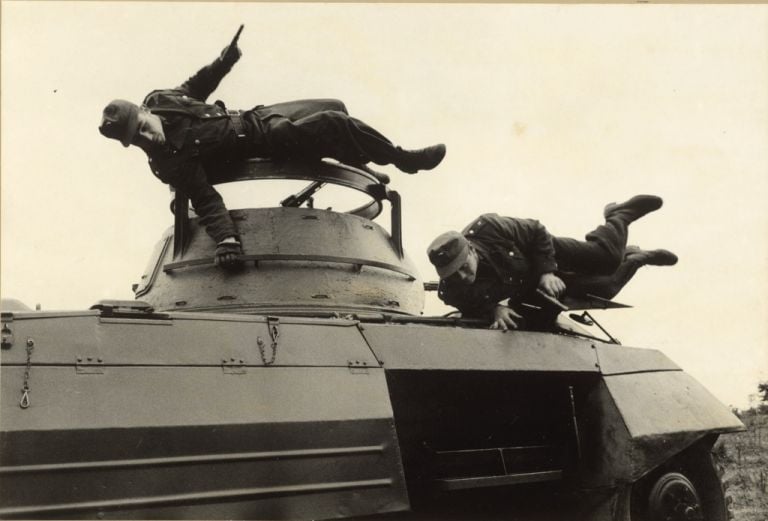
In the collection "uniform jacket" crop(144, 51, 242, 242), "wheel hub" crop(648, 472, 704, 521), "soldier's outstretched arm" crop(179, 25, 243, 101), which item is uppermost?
"soldier's outstretched arm" crop(179, 25, 243, 101)

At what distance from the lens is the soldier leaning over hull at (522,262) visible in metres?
5.52

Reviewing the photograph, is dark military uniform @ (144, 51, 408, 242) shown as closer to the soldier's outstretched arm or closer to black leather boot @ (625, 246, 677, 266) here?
the soldier's outstretched arm

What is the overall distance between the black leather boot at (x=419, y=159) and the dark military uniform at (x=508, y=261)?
1007mm

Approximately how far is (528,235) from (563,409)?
1.22 meters

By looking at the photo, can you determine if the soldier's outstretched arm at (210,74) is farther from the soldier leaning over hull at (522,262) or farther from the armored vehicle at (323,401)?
the soldier leaning over hull at (522,262)

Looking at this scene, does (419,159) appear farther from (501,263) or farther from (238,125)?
(238,125)

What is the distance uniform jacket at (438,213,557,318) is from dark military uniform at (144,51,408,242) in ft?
3.70

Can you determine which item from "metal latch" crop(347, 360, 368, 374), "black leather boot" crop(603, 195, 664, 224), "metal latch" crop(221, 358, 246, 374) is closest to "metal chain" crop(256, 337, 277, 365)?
"metal latch" crop(221, 358, 246, 374)

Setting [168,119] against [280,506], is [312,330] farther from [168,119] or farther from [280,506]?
[168,119]

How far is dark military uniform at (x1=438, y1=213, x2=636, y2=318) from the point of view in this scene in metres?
5.67

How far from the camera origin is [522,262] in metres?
5.82

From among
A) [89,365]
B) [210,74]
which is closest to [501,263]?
[210,74]

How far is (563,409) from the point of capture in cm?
573

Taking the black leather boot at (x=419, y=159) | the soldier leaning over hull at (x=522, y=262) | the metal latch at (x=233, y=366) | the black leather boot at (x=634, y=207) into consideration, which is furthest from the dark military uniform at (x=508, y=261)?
the metal latch at (x=233, y=366)
